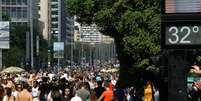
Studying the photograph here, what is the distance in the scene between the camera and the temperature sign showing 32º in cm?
902

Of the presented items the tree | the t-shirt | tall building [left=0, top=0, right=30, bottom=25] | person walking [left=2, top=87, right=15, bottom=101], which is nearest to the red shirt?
the t-shirt

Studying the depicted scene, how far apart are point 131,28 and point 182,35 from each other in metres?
28.8

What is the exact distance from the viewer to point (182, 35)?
9.02 m

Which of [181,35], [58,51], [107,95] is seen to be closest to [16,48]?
[58,51]

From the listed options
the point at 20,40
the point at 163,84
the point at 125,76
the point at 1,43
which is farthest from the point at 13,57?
the point at 163,84

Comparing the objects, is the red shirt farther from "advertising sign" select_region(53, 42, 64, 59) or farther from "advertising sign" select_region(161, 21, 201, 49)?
"advertising sign" select_region(53, 42, 64, 59)

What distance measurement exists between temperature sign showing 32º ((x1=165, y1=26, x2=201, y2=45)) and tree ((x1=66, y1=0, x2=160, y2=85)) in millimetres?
25930

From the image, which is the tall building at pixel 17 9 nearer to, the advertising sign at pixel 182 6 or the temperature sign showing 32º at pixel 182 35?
the temperature sign showing 32º at pixel 182 35

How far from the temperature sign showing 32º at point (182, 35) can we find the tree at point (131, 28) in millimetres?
25930

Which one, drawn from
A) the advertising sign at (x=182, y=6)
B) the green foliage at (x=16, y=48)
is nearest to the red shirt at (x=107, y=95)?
the advertising sign at (x=182, y=6)

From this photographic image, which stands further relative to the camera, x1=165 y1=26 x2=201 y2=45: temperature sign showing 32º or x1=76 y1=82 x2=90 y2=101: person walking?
x1=76 y1=82 x2=90 y2=101: person walking

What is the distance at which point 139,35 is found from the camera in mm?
37625

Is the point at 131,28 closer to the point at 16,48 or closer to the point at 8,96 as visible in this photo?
the point at 8,96

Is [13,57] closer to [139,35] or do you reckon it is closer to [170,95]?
[139,35]
